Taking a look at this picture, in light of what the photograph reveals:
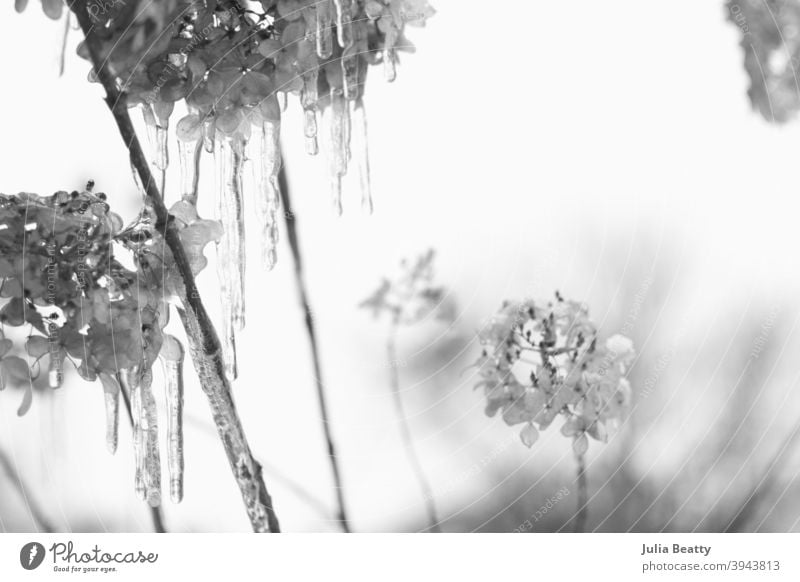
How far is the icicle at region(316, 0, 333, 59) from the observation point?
1.77 feet

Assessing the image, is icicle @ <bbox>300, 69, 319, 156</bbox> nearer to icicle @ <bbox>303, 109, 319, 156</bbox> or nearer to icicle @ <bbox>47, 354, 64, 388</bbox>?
icicle @ <bbox>303, 109, 319, 156</bbox>

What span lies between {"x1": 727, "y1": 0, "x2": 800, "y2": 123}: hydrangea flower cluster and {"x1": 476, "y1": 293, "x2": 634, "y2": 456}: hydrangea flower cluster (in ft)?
0.89

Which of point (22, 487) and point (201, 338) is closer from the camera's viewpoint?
point (201, 338)

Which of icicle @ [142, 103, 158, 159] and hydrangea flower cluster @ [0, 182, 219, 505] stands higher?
icicle @ [142, 103, 158, 159]

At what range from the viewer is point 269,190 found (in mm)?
607

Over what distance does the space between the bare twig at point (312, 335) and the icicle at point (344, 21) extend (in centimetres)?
12

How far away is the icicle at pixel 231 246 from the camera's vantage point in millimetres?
→ 576

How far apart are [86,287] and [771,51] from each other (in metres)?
0.59

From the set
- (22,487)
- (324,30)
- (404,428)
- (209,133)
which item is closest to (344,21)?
(324,30)

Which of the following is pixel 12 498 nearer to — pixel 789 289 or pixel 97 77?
pixel 97 77
